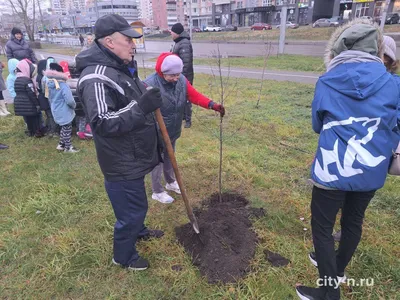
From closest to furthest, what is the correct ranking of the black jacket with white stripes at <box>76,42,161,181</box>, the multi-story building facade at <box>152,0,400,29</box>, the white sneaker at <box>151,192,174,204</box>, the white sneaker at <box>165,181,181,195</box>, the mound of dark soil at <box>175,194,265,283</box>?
the black jacket with white stripes at <box>76,42,161,181</box>
the mound of dark soil at <box>175,194,265,283</box>
the white sneaker at <box>151,192,174,204</box>
the white sneaker at <box>165,181,181,195</box>
the multi-story building facade at <box>152,0,400,29</box>

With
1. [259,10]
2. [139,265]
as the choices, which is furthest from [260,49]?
[259,10]

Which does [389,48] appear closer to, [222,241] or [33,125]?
[222,241]

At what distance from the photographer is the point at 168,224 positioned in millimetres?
3100

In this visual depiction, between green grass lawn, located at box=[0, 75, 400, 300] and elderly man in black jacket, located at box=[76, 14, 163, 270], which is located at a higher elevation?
elderly man in black jacket, located at box=[76, 14, 163, 270]

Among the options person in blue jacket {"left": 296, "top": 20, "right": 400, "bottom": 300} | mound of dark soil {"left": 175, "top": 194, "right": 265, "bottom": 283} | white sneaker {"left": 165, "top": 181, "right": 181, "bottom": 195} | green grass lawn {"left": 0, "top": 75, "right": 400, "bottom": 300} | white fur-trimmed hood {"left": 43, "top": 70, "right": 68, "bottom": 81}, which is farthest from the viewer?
white fur-trimmed hood {"left": 43, "top": 70, "right": 68, "bottom": 81}

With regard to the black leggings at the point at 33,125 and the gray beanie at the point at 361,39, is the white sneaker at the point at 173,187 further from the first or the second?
the black leggings at the point at 33,125

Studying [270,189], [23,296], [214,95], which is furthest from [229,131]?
[23,296]

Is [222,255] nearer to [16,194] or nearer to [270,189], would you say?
[270,189]

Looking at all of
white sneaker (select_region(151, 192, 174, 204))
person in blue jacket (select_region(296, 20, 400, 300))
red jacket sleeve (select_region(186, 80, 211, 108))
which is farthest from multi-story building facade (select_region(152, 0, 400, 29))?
person in blue jacket (select_region(296, 20, 400, 300))

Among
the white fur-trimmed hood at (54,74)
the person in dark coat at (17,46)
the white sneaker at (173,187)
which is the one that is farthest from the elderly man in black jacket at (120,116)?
the person in dark coat at (17,46)

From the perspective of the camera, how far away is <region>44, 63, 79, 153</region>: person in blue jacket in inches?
177

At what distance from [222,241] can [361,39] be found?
191 centimetres

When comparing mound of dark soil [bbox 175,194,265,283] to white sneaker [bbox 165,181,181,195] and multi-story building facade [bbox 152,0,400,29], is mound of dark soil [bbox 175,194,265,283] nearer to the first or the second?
white sneaker [bbox 165,181,181,195]

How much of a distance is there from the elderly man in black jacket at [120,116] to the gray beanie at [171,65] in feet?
2.10
